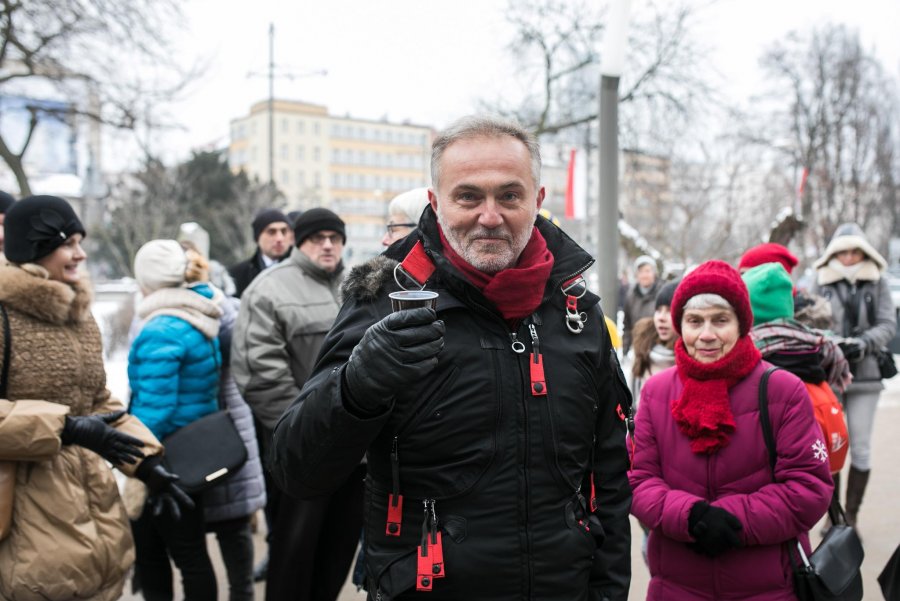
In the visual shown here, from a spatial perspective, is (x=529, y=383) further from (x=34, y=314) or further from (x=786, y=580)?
(x=34, y=314)

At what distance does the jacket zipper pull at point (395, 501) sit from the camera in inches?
74.5

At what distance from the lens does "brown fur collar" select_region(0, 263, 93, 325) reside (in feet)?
9.59

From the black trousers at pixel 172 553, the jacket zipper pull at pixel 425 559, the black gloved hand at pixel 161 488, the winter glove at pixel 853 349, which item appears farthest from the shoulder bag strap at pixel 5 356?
the winter glove at pixel 853 349

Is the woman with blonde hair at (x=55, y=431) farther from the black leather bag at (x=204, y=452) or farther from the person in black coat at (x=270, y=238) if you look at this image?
the person in black coat at (x=270, y=238)

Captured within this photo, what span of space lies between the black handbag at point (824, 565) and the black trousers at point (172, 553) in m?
2.72

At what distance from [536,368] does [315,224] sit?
261 cm

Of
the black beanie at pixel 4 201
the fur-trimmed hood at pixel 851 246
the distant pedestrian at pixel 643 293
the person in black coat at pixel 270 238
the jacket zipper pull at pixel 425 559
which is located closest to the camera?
the jacket zipper pull at pixel 425 559

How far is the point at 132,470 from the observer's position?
3340mm

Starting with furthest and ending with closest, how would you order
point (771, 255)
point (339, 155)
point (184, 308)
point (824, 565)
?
point (339, 155), point (771, 255), point (184, 308), point (824, 565)

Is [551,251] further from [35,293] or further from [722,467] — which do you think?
[35,293]

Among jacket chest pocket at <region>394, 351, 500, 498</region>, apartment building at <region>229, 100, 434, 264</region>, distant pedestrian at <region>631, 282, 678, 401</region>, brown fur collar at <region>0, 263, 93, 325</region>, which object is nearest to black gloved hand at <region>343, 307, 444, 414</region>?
jacket chest pocket at <region>394, 351, 500, 498</region>

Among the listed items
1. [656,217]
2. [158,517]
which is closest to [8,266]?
[158,517]

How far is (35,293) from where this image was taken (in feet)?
9.70

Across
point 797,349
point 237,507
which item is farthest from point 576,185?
point 237,507
